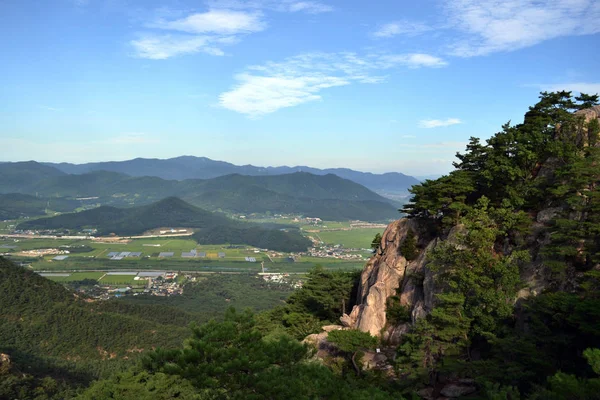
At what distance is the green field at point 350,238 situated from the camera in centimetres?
16021

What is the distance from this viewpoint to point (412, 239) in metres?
28.8

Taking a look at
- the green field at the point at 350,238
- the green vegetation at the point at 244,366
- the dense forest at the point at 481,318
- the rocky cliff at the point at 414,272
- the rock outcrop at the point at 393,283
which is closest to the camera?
the green vegetation at the point at 244,366

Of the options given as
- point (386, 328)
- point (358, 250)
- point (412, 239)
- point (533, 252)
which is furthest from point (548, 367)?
point (358, 250)

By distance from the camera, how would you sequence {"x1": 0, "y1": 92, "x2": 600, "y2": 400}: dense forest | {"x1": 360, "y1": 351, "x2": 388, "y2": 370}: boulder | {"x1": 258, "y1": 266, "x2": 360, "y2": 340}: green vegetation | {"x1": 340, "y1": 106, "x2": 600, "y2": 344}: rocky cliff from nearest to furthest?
{"x1": 0, "y1": 92, "x2": 600, "y2": 400}: dense forest < {"x1": 340, "y1": 106, "x2": 600, "y2": 344}: rocky cliff < {"x1": 360, "y1": 351, "x2": 388, "y2": 370}: boulder < {"x1": 258, "y1": 266, "x2": 360, "y2": 340}: green vegetation

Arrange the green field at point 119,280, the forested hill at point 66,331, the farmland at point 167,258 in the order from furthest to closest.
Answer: the farmland at point 167,258, the green field at point 119,280, the forested hill at point 66,331

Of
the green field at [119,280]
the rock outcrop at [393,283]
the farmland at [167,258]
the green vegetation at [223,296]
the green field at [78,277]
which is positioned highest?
the rock outcrop at [393,283]

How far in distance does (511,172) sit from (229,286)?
8339 cm

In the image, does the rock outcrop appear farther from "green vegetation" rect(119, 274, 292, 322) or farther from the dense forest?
"green vegetation" rect(119, 274, 292, 322)

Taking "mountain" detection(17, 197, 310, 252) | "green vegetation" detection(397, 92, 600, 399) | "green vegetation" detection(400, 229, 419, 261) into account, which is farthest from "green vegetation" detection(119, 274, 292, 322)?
"green vegetation" detection(397, 92, 600, 399)

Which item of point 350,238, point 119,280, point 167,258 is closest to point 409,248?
point 119,280

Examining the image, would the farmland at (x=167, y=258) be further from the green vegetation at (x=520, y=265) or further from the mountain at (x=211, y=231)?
the green vegetation at (x=520, y=265)

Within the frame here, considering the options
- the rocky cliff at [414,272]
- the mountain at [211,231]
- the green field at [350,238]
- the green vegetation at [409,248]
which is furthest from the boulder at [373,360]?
the green field at [350,238]

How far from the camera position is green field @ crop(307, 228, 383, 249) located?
160212 millimetres

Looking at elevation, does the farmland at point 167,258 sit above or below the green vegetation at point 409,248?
below
